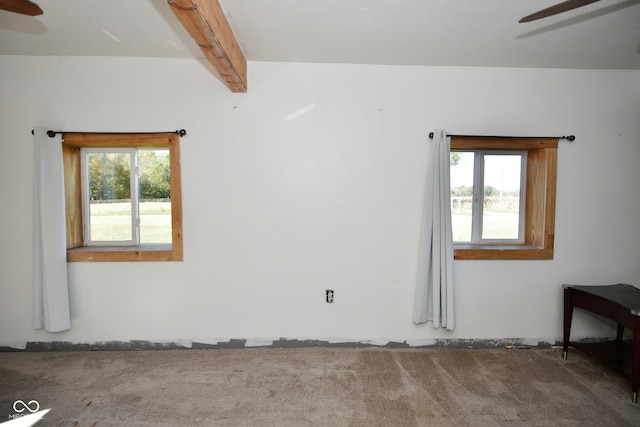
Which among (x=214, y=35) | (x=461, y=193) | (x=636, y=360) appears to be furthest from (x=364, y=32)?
(x=636, y=360)

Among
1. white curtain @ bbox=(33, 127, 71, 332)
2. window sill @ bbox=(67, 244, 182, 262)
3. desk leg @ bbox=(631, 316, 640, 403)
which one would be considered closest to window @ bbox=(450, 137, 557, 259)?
desk leg @ bbox=(631, 316, 640, 403)

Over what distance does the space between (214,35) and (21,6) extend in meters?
0.83

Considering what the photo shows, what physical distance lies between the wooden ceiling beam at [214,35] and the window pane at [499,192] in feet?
7.84

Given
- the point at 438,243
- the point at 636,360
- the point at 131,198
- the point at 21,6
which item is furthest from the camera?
the point at 131,198

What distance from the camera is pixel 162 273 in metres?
2.65

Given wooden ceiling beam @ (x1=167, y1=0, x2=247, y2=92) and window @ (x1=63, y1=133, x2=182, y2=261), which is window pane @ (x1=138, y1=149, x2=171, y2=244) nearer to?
window @ (x1=63, y1=133, x2=182, y2=261)

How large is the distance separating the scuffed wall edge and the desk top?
681mm

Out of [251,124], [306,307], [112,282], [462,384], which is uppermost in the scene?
[251,124]

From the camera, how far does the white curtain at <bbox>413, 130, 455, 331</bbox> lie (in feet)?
8.34

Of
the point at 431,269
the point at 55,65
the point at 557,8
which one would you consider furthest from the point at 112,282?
the point at 557,8

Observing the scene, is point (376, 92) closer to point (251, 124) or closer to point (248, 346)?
point (251, 124)

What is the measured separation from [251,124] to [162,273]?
1534 millimetres

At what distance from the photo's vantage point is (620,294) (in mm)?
2266

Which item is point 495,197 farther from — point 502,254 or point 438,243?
point 438,243
